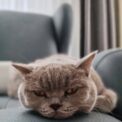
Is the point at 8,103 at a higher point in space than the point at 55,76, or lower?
lower

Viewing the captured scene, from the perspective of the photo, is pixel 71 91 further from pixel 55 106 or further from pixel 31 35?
pixel 31 35

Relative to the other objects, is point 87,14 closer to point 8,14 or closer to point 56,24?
point 56,24

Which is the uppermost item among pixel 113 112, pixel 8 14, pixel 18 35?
pixel 8 14

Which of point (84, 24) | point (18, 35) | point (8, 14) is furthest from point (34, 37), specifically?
point (84, 24)

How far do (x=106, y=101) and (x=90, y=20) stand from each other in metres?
1.39

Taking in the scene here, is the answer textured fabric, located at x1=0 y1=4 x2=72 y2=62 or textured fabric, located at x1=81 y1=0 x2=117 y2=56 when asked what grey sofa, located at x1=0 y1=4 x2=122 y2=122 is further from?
textured fabric, located at x1=81 y1=0 x2=117 y2=56

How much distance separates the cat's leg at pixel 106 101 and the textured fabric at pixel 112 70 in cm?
5

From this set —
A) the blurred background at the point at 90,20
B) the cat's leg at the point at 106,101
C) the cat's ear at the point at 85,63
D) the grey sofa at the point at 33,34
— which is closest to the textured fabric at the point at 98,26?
the blurred background at the point at 90,20

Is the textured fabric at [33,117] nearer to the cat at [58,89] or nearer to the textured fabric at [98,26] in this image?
the cat at [58,89]

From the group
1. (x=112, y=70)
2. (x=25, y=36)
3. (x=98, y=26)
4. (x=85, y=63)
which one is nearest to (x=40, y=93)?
(x=85, y=63)

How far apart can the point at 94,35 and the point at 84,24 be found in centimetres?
12

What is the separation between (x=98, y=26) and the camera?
87.7 inches

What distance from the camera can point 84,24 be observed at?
7.45 feet

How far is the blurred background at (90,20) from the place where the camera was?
7.22ft
